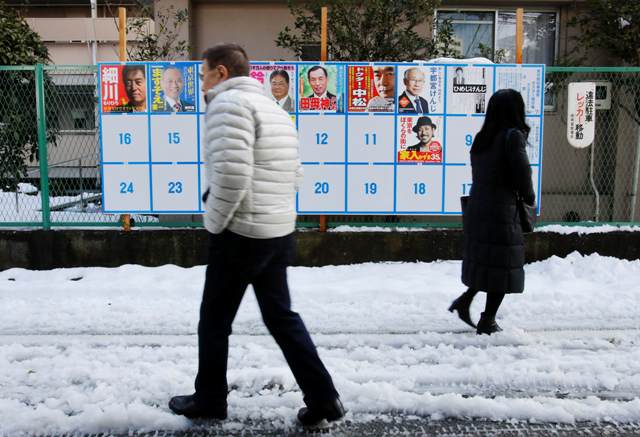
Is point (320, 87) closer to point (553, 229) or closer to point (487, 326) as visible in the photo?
point (553, 229)

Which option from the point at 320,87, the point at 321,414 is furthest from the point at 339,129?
the point at 321,414

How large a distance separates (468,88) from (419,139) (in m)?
0.76

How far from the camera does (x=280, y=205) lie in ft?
9.96

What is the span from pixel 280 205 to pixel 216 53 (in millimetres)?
804

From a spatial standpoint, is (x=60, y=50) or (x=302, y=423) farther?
(x=60, y=50)

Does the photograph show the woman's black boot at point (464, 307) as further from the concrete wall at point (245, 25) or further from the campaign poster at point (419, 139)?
the concrete wall at point (245, 25)

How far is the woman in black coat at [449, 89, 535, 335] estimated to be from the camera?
14.0 ft

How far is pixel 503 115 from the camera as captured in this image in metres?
4.31

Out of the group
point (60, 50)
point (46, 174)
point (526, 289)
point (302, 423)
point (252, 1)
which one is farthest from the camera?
point (60, 50)

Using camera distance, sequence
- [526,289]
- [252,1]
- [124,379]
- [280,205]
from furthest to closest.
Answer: [252,1] → [526,289] → [124,379] → [280,205]

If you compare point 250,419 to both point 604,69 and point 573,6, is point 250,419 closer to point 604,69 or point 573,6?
point 604,69

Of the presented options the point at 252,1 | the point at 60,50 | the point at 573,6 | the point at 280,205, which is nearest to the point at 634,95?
the point at 573,6

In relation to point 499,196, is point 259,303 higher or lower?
lower

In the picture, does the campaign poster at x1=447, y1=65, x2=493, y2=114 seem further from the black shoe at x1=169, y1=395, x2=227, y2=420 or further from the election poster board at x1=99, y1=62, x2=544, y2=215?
the black shoe at x1=169, y1=395, x2=227, y2=420
